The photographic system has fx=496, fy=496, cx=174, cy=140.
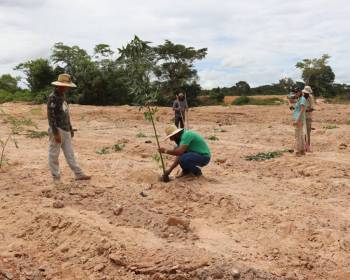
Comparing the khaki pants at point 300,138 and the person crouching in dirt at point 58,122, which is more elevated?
the person crouching in dirt at point 58,122

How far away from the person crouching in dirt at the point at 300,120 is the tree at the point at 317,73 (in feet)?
99.7

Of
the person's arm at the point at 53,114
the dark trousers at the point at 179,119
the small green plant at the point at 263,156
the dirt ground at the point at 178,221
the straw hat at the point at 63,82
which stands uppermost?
the straw hat at the point at 63,82

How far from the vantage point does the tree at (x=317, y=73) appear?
39.1 metres

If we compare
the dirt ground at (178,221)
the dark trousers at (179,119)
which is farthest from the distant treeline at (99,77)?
the dirt ground at (178,221)

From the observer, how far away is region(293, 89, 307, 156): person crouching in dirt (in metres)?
9.52

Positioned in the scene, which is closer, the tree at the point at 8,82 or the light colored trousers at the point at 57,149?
the light colored trousers at the point at 57,149

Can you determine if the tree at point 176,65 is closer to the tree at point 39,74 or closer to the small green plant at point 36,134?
the tree at point 39,74

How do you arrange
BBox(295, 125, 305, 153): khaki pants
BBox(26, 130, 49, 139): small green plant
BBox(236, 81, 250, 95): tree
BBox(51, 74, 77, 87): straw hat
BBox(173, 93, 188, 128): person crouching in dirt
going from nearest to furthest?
1. BBox(51, 74, 77, 87): straw hat
2. BBox(295, 125, 305, 153): khaki pants
3. BBox(26, 130, 49, 139): small green plant
4. BBox(173, 93, 188, 128): person crouching in dirt
5. BBox(236, 81, 250, 95): tree

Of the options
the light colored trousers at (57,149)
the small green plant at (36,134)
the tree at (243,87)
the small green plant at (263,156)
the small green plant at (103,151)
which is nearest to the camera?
the light colored trousers at (57,149)

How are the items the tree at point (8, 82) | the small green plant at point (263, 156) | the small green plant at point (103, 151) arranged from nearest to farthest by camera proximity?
the small green plant at point (263, 156), the small green plant at point (103, 151), the tree at point (8, 82)

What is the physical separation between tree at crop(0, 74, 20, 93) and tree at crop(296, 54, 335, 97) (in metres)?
21.7

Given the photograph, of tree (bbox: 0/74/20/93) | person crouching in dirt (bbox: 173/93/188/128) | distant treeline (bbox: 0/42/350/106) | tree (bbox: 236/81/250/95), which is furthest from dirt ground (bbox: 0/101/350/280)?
tree (bbox: 236/81/250/95)

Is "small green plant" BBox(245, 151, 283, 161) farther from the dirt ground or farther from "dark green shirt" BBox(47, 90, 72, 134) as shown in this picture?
"dark green shirt" BBox(47, 90, 72, 134)

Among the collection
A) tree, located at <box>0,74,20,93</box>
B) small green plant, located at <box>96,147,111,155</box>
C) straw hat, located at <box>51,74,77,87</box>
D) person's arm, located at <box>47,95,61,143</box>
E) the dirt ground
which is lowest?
the dirt ground
